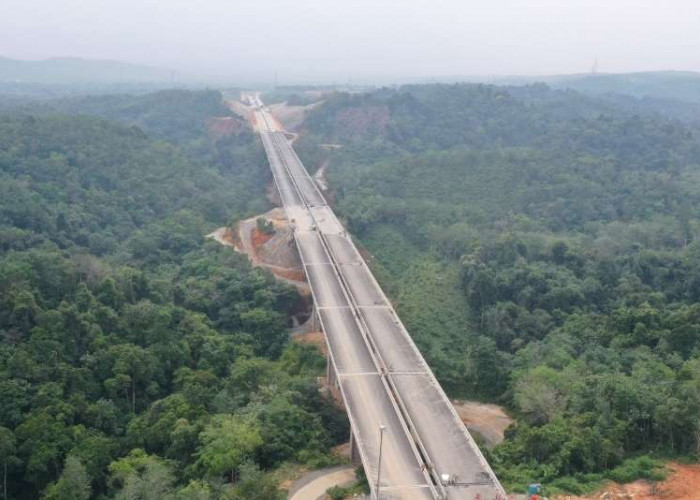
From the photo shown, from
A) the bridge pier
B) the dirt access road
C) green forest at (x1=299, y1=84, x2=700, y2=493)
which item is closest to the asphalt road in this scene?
the bridge pier

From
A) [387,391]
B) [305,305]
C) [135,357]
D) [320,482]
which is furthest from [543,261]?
[320,482]

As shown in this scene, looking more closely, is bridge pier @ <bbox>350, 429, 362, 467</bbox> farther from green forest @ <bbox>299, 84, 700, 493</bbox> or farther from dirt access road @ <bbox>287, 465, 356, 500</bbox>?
green forest @ <bbox>299, 84, 700, 493</bbox>

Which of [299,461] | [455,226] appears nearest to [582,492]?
[299,461]

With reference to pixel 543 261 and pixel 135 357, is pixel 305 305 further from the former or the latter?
pixel 543 261

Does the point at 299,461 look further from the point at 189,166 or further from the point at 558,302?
the point at 189,166

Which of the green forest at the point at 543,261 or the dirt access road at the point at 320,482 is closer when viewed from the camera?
the dirt access road at the point at 320,482

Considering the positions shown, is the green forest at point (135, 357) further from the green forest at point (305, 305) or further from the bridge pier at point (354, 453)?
the bridge pier at point (354, 453)

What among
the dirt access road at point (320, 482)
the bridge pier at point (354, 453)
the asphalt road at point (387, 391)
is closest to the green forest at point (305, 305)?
the dirt access road at point (320, 482)
